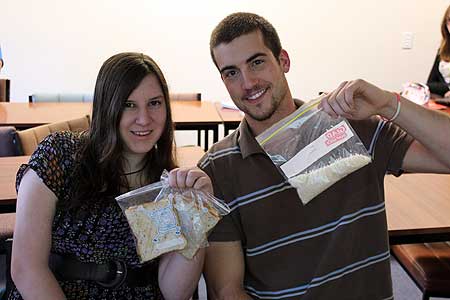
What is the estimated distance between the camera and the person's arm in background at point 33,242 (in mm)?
1162

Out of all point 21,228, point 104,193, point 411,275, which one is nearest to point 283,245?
point 104,193

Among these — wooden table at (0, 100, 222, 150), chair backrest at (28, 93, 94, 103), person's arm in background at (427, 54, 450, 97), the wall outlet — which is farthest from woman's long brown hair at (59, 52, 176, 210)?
the wall outlet

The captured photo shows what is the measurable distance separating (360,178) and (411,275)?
757 mm

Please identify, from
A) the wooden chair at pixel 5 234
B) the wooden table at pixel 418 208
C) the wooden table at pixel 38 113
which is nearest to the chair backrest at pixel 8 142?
the wooden chair at pixel 5 234

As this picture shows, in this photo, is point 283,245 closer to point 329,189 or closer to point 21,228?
point 329,189

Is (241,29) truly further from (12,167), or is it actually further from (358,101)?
(12,167)

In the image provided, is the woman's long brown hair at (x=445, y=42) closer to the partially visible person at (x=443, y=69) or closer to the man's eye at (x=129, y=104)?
the partially visible person at (x=443, y=69)

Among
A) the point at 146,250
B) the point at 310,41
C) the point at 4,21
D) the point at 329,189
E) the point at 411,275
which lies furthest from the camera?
the point at 310,41

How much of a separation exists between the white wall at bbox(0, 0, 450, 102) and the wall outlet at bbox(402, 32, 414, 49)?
4cm

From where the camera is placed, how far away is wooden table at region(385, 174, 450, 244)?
1.45 m

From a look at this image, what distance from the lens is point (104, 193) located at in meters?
1.24

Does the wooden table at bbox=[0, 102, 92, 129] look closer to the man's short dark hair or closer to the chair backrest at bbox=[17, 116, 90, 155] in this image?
the chair backrest at bbox=[17, 116, 90, 155]

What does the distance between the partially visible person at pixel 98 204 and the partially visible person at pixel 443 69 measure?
9.09 feet

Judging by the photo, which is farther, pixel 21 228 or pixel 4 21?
pixel 4 21
